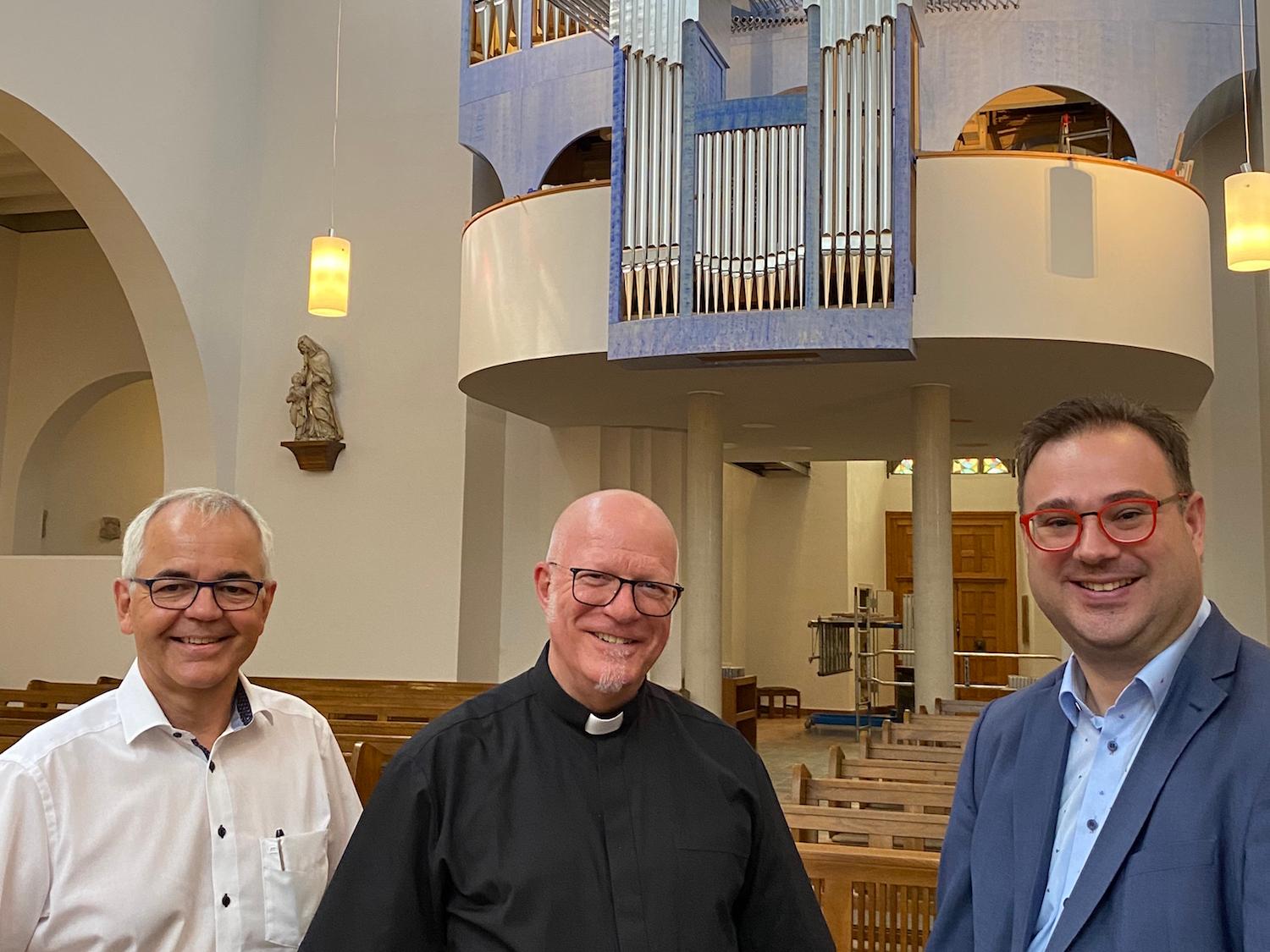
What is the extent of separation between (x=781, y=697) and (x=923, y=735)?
10035mm

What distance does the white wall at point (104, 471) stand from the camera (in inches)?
496

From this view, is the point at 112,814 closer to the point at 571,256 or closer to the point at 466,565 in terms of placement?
the point at 571,256

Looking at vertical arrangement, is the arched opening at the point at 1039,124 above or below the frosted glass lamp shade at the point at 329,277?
above

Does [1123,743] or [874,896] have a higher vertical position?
[1123,743]

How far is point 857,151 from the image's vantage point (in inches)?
293

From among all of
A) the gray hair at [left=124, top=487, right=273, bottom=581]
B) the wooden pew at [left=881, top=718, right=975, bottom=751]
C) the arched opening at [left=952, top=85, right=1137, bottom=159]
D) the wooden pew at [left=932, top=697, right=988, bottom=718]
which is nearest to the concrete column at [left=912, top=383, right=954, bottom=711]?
the wooden pew at [left=932, top=697, right=988, bottom=718]

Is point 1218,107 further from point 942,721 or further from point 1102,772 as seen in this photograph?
point 1102,772

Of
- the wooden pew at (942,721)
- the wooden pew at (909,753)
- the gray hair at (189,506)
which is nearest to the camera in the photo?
the gray hair at (189,506)

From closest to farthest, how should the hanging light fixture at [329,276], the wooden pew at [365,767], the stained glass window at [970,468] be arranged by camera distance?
the wooden pew at [365,767]
the hanging light fixture at [329,276]
the stained glass window at [970,468]

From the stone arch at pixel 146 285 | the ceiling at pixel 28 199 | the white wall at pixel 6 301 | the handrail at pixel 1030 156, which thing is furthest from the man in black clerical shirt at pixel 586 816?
the white wall at pixel 6 301

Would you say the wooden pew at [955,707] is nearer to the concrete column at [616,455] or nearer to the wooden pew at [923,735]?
the wooden pew at [923,735]

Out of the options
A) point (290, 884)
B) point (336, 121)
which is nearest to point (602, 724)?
point (290, 884)

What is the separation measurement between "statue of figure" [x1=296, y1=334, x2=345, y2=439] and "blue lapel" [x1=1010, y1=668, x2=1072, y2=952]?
923cm

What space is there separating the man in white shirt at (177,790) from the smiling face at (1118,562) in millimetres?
1299
